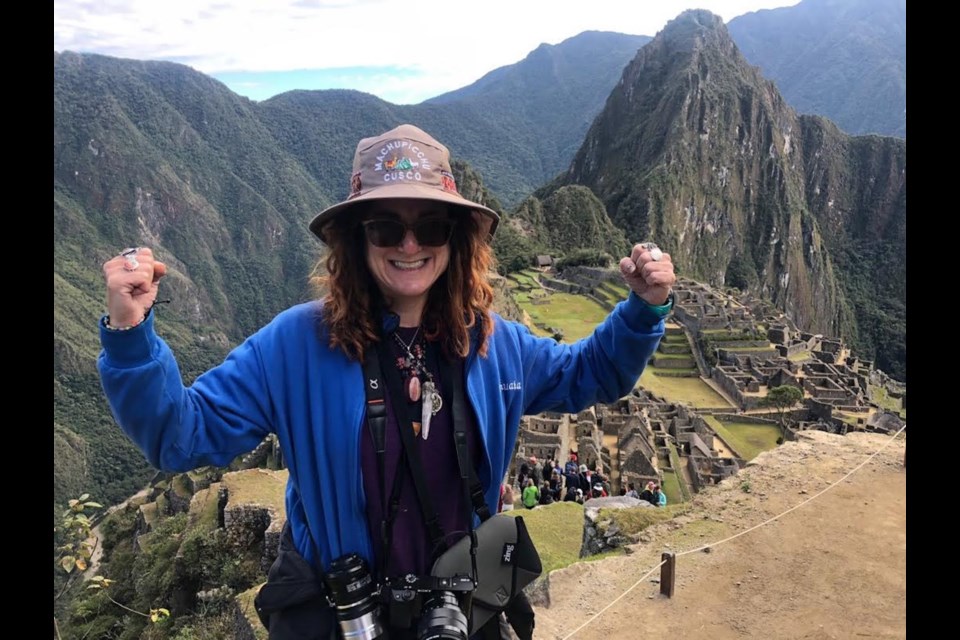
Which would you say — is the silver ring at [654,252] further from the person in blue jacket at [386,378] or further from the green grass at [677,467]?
the green grass at [677,467]

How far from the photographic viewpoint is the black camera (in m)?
1.91

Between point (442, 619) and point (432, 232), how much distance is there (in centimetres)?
121

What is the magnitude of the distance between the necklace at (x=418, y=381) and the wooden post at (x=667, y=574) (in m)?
3.94

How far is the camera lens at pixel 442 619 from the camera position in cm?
194

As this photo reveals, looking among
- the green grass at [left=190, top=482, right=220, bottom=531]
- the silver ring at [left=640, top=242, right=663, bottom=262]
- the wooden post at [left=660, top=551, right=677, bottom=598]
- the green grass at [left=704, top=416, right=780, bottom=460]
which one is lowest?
Answer: the green grass at [left=704, top=416, right=780, bottom=460]

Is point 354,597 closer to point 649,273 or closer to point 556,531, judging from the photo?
point 649,273

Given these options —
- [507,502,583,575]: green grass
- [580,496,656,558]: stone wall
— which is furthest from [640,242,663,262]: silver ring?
[507,502,583,575]: green grass

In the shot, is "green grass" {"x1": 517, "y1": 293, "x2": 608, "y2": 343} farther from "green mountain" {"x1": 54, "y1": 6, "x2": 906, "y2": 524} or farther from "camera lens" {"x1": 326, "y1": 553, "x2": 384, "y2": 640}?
"camera lens" {"x1": 326, "y1": 553, "x2": 384, "y2": 640}

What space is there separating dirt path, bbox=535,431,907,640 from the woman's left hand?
379 centimetres

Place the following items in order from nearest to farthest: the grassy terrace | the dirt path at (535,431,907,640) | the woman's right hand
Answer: the woman's right hand → the dirt path at (535,431,907,640) → the grassy terrace

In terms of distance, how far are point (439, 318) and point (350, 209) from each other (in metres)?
0.46

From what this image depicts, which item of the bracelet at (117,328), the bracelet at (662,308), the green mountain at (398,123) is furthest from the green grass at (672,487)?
the green mountain at (398,123)
